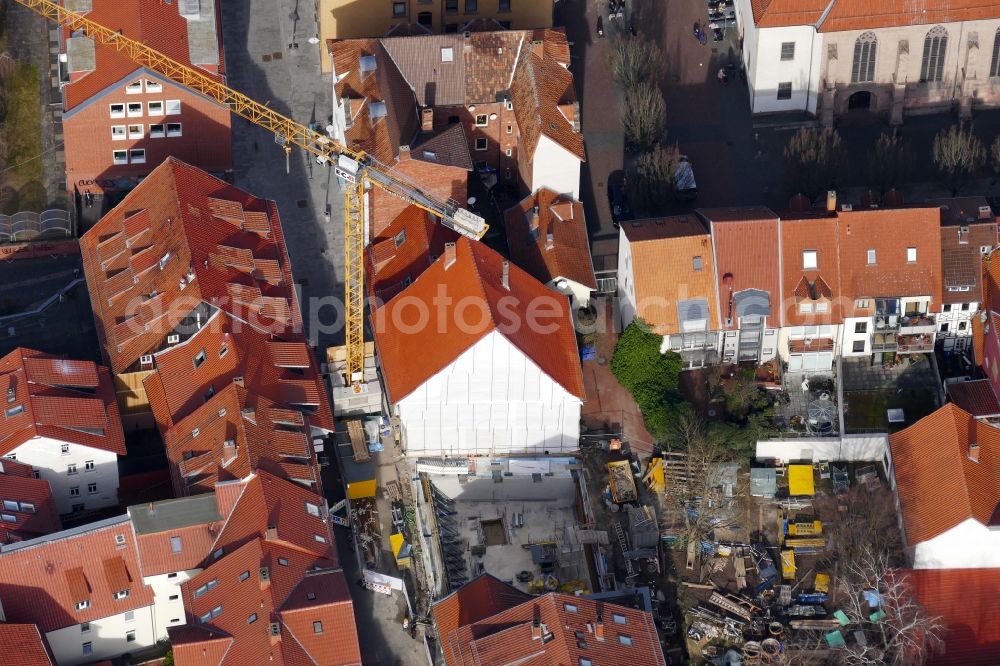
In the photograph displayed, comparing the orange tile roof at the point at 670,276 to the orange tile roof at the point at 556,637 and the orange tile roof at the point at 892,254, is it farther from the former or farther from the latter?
the orange tile roof at the point at 556,637

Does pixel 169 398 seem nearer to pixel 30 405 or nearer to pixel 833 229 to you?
pixel 30 405

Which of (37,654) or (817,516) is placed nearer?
(37,654)

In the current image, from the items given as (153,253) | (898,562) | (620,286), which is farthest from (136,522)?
(898,562)

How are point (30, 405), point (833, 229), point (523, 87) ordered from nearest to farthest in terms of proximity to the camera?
point (30, 405), point (833, 229), point (523, 87)

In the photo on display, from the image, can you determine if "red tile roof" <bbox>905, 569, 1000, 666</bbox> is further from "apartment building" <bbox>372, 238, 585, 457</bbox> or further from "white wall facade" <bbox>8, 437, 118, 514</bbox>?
"white wall facade" <bbox>8, 437, 118, 514</bbox>

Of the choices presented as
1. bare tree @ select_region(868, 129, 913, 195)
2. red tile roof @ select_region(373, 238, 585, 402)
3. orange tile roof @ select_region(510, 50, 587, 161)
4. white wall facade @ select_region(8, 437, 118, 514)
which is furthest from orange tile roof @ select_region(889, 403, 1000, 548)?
white wall facade @ select_region(8, 437, 118, 514)

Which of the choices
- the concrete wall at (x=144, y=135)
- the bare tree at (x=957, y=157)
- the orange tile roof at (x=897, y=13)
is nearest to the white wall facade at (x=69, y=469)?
the concrete wall at (x=144, y=135)
